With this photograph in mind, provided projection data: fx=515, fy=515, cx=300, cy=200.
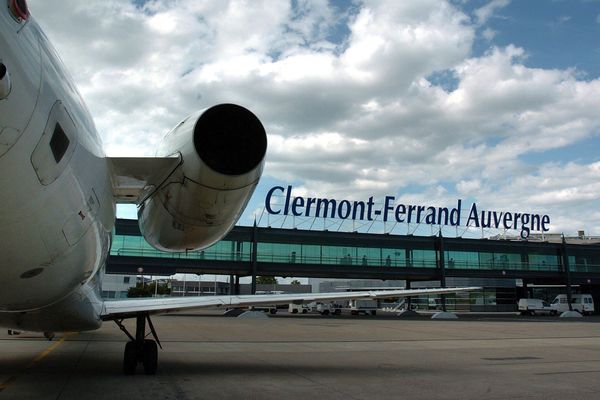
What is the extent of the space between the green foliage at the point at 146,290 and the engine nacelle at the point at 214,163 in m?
74.2

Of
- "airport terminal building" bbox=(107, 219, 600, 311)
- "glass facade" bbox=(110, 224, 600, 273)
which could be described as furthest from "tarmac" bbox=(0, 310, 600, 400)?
"glass facade" bbox=(110, 224, 600, 273)

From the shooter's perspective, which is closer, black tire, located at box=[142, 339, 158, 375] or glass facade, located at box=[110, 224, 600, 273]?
black tire, located at box=[142, 339, 158, 375]

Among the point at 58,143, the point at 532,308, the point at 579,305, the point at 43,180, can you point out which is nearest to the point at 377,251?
the point at 532,308

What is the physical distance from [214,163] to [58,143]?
71.6 inches

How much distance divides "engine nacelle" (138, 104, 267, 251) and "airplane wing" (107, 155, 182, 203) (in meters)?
0.08

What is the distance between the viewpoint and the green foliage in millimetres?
90000

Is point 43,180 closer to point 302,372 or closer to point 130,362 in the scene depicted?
point 130,362

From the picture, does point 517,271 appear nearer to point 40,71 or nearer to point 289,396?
point 289,396

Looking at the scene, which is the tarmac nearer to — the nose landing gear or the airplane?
the nose landing gear

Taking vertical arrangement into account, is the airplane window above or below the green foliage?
above

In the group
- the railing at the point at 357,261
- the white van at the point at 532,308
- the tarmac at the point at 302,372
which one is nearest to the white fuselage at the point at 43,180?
the tarmac at the point at 302,372

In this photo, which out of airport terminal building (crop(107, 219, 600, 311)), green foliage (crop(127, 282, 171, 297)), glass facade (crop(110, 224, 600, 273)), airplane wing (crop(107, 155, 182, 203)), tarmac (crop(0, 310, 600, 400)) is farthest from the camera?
green foliage (crop(127, 282, 171, 297))

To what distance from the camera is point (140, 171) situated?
584 centimetres

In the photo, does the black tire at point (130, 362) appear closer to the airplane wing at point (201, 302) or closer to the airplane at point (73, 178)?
the airplane wing at point (201, 302)
